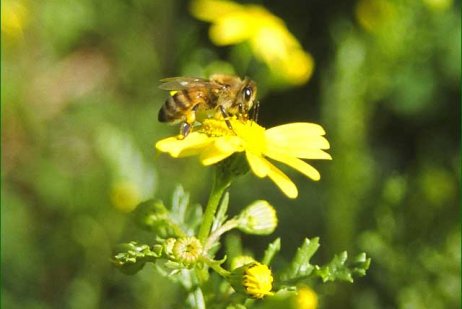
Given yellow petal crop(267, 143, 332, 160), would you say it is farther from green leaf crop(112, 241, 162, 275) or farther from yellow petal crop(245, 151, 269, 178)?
green leaf crop(112, 241, 162, 275)

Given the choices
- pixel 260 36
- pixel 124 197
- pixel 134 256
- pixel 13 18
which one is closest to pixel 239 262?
pixel 134 256

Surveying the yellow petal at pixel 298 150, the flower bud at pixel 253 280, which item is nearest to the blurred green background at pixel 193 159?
the yellow petal at pixel 298 150

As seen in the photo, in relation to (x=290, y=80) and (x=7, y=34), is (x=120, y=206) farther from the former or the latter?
(x=7, y=34)

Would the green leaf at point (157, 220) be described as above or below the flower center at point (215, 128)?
below

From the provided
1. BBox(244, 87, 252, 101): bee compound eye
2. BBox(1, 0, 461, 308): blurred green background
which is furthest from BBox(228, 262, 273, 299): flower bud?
BBox(1, 0, 461, 308): blurred green background

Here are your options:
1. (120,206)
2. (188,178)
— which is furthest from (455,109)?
(120,206)

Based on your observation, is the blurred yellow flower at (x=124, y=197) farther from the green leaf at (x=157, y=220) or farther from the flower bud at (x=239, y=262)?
the flower bud at (x=239, y=262)
